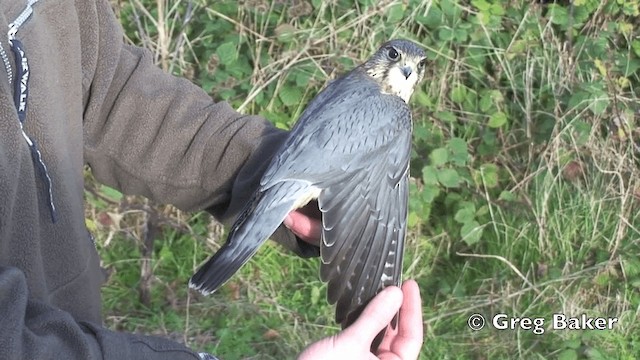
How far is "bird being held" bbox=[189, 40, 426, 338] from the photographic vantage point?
184 cm

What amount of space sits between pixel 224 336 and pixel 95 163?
51.2 inches

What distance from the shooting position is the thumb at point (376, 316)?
5.19 ft

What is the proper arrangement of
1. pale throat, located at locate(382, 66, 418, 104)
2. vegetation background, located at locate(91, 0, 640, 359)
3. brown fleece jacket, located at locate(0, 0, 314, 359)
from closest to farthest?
1. brown fleece jacket, located at locate(0, 0, 314, 359)
2. pale throat, located at locate(382, 66, 418, 104)
3. vegetation background, located at locate(91, 0, 640, 359)

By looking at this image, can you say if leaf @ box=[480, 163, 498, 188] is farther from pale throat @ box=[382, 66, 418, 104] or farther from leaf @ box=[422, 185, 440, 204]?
pale throat @ box=[382, 66, 418, 104]

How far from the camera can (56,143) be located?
1.72 metres

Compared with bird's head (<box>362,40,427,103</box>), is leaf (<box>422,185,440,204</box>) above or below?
below

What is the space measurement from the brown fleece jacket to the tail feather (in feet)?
0.48

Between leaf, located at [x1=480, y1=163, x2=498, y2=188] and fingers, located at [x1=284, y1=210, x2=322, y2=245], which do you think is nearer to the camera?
fingers, located at [x1=284, y1=210, x2=322, y2=245]

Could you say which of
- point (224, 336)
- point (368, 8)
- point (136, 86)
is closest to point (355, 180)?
point (136, 86)

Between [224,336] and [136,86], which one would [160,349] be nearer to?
[136,86]

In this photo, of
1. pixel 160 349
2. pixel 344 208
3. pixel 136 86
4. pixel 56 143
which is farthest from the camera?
pixel 136 86

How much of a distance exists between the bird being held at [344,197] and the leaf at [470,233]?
1.45m

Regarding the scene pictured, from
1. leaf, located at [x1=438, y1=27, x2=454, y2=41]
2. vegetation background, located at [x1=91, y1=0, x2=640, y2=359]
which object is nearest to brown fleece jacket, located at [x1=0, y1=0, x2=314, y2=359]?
vegetation background, located at [x1=91, y1=0, x2=640, y2=359]

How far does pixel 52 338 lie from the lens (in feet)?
4.27
